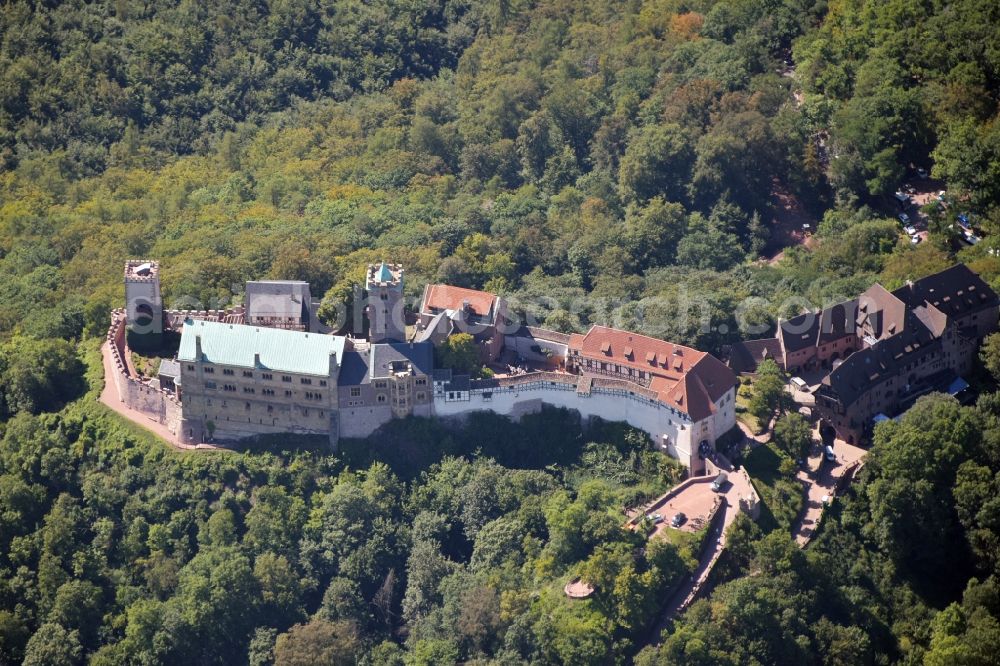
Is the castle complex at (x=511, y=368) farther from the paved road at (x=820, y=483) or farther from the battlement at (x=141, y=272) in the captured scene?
the paved road at (x=820, y=483)

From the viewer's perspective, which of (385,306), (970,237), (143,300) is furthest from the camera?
(970,237)

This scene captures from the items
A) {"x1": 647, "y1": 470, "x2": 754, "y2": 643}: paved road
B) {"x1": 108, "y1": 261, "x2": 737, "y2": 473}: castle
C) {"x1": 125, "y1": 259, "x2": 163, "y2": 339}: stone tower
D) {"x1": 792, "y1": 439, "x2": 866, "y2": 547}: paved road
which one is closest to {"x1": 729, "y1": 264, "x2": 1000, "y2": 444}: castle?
{"x1": 792, "y1": 439, "x2": 866, "y2": 547}: paved road

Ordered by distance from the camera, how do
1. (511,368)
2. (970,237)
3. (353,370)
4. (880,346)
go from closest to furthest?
(880,346) → (353,370) → (511,368) → (970,237)

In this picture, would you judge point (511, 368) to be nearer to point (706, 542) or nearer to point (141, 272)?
point (706, 542)

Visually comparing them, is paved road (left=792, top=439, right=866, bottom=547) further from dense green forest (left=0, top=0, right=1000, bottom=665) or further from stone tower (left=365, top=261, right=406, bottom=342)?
stone tower (left=365, top=261, right=406, bottom=342)

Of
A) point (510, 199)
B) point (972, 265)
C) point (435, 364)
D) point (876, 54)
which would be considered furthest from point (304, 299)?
point (876, 54)

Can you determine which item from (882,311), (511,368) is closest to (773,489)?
(882,311)
